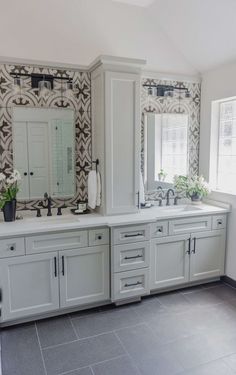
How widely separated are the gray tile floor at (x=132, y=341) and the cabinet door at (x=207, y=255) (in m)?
0.36

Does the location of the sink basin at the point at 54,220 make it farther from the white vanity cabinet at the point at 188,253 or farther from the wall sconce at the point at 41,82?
the wall sconce at the point at 41,82

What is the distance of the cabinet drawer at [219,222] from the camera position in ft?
10.9

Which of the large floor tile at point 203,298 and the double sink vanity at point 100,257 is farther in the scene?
the large floor tile at point 203,298

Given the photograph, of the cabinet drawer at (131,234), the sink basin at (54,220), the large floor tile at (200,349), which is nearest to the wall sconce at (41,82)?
the sink basin at (54,220)

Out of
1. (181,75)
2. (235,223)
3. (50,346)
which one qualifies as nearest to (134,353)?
Answer: (50,346)

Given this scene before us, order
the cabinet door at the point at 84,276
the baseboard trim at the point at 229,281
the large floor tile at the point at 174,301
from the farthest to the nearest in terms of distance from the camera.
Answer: the baseboard trim at the point at 229,281 → the large floor tile at the point at 174,301 → the cabinet door at the point at 84,276

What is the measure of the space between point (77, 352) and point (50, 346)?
23cm

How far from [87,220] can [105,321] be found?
0.92 meters

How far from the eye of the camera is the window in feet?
11.4

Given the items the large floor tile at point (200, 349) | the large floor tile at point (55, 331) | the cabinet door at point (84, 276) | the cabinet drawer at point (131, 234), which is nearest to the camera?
the large floor tile at point (200, 349)

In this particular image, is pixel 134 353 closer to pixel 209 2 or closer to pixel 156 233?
pixel 156 233

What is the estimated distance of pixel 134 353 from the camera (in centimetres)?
224

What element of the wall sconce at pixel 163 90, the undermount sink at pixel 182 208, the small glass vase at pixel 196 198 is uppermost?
the wall sconce at pixel 163 90

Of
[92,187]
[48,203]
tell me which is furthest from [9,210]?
[92,187]
